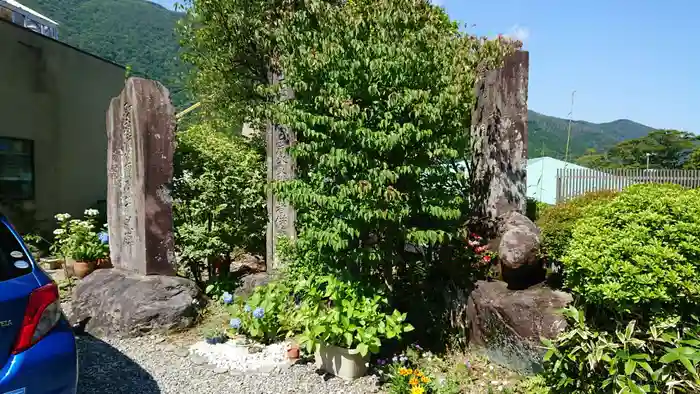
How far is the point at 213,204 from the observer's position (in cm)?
666

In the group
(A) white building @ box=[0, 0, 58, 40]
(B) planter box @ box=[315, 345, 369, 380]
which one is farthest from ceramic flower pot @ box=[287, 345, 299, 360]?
(A) white building @ box=[0, 0, 58, 40]

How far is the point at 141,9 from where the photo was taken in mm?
72938

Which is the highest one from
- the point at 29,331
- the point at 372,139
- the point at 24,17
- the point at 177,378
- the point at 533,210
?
the point at 24,17

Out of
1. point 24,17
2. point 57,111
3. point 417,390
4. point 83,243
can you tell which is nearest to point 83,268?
point 83,243

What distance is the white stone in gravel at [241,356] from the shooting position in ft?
14.9

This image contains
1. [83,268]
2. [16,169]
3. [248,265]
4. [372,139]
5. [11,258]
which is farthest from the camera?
[16,169]

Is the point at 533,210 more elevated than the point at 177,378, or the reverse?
the point at 533,210

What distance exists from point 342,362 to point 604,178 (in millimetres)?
13701

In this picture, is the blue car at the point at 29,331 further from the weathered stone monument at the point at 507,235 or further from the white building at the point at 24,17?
the white building at the point at 24,17

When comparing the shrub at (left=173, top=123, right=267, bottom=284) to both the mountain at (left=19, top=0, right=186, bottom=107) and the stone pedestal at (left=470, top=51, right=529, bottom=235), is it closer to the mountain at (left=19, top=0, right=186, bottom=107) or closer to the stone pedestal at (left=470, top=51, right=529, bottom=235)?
the stone pedestal at (left=470, top=51, right=529, bottom=235)

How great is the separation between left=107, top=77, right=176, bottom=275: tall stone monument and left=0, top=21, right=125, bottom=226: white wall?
4927mm

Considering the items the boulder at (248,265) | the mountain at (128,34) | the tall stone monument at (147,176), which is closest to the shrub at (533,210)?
the boulder at (248,265)

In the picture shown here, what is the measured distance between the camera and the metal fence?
14.9m

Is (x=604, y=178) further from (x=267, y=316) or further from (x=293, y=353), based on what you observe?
(x=293, y=353)
